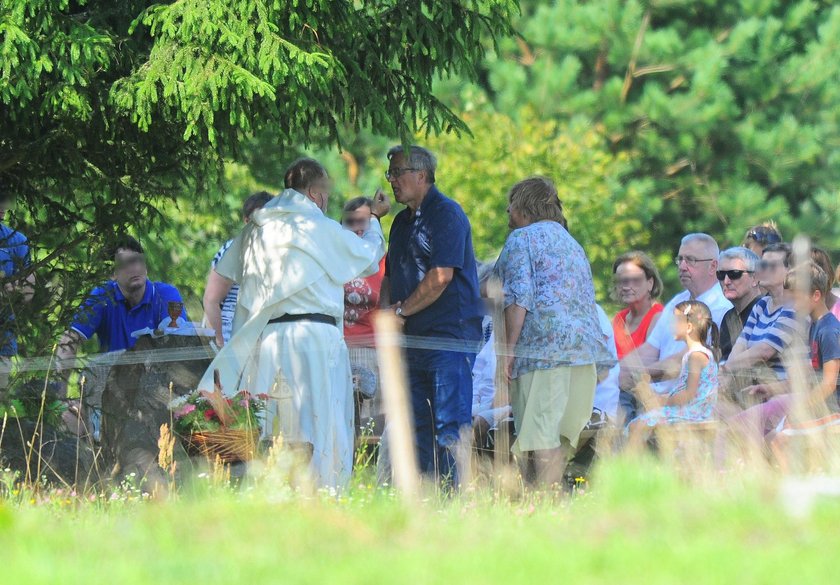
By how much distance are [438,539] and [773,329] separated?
3.47 metres

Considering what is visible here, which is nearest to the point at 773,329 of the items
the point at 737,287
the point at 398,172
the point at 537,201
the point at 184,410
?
the point at 737,287

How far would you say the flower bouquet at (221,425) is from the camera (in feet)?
20.7

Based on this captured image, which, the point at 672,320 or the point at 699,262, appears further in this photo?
the point at 699,262

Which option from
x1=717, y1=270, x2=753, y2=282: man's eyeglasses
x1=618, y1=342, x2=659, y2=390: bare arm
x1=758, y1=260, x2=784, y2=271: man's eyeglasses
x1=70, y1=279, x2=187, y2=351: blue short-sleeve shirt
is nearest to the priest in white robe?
x1=70, y1=279, x2=187, y2=351: blue short-sleeve shirt

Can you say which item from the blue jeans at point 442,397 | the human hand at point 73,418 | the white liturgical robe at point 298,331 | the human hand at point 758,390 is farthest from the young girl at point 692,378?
the human hand at point 73,418

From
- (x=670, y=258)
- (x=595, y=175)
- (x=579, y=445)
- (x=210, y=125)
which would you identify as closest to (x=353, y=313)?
(x=579, y=445)

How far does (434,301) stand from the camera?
717 cm

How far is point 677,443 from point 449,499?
1.13 meters

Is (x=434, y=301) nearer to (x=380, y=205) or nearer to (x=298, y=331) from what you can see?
(x=298, y=331)

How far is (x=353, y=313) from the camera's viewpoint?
820cm

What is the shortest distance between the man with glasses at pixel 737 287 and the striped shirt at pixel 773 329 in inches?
17.2

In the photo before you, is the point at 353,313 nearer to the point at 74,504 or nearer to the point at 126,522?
the point at 74,504

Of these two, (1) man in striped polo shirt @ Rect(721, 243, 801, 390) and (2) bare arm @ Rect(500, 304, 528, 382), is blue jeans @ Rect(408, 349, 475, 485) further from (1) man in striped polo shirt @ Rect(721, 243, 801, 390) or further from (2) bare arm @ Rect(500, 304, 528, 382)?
(1) man in striped polo shirt @ Rect(721, 243, 801, 390)

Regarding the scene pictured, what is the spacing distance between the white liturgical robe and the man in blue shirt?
123 centimetres
